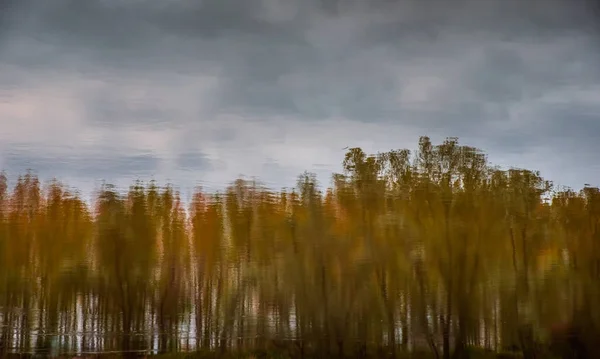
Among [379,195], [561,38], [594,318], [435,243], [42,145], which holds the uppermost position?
[561,38]

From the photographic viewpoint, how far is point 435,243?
20.5ft

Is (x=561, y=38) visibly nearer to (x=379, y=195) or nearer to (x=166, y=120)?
(x=379, y=195)

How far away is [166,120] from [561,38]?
4.24 m

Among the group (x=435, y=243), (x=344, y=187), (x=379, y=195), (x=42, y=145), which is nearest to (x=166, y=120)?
(x=42, y=145)

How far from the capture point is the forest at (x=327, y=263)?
5871mm

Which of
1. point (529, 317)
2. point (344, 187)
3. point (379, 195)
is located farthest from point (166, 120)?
point (529, 317)

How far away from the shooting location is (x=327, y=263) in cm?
611

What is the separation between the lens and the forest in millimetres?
5871

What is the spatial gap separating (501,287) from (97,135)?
4450 mm

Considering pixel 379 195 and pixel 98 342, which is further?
pixel 379 195

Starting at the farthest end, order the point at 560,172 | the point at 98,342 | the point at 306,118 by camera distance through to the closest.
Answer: the point at 560,172, the point at 306,118, the point at 98,342

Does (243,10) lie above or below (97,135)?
above

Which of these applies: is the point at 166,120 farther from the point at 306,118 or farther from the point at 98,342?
the point at 98,342

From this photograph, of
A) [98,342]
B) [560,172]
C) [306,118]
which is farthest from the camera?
[560,172]
